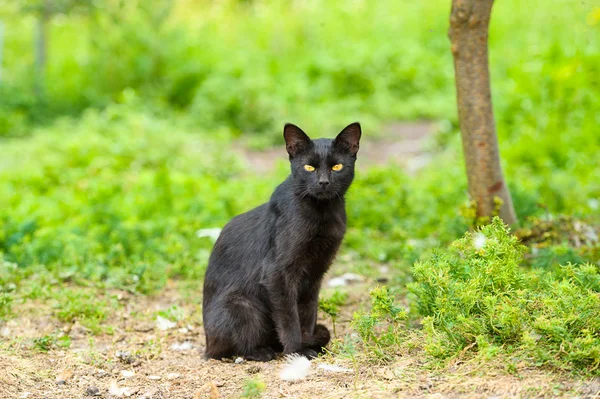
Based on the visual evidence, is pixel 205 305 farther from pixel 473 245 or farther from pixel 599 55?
pixel 599 55

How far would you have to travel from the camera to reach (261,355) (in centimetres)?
396

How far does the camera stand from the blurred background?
5.77m

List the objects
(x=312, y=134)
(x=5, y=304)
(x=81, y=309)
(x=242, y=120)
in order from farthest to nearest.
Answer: (x=242, y=120), (x=312, y=134), (x=81, y=309), (x=5, y=304)

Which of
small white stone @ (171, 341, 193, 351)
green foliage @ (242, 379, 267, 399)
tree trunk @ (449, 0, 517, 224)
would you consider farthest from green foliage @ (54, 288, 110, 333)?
tree trunk @ (449, 0, 517, 224)

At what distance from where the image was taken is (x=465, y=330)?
3148 mm

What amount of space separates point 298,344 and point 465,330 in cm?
107

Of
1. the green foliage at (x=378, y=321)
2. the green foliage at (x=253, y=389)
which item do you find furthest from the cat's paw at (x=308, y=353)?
the green foliage at (x=253, y=389)

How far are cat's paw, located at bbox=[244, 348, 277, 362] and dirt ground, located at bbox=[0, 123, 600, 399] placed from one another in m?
0.12

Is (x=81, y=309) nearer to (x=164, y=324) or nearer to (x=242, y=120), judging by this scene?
(x=164, y=324)

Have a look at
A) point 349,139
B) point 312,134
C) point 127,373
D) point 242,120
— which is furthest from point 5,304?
point 242,120

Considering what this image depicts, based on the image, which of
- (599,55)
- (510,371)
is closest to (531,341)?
(510,371)

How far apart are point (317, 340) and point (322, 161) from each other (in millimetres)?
1069

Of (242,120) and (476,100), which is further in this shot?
(242,120)

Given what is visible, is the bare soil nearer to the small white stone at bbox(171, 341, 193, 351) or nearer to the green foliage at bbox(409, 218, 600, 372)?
the small white stone at bbox(171, 341, 193, 351)
